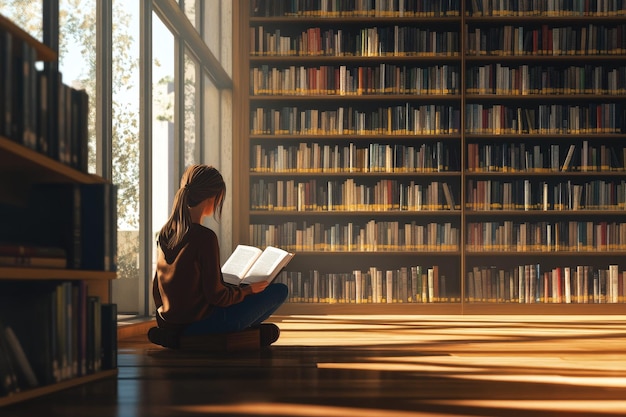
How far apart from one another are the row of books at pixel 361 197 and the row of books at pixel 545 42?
3.79 ft

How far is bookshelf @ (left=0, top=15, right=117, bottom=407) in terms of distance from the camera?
2229mm

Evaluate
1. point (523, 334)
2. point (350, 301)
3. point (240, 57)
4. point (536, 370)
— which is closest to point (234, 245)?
point (350, 301)

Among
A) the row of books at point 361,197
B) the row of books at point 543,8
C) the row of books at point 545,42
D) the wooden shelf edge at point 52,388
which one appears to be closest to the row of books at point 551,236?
the row of books at point 361,197

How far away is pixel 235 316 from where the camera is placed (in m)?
3.70

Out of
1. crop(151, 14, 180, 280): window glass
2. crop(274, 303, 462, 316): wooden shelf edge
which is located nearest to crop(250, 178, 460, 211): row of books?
crop(274, 303, 462, 316): wooden shelf edge

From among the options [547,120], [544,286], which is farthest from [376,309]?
[547,120]

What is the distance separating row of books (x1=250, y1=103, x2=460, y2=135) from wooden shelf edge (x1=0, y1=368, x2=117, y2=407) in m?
4.50

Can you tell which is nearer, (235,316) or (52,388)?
(52,388)

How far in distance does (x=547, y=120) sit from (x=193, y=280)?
442cm

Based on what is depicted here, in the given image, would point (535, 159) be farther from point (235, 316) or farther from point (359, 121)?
point (235, 316)

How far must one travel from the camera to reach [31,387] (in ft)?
7.75

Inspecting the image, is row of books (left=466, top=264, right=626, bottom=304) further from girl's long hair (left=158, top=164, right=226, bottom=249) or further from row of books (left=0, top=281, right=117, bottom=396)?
row of books (left=0, top=281, right=117, bottom=396)

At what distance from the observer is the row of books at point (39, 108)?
2.15 metres

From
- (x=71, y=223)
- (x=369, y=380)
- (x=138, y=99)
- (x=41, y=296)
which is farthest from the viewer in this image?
(x=138, y=99)
